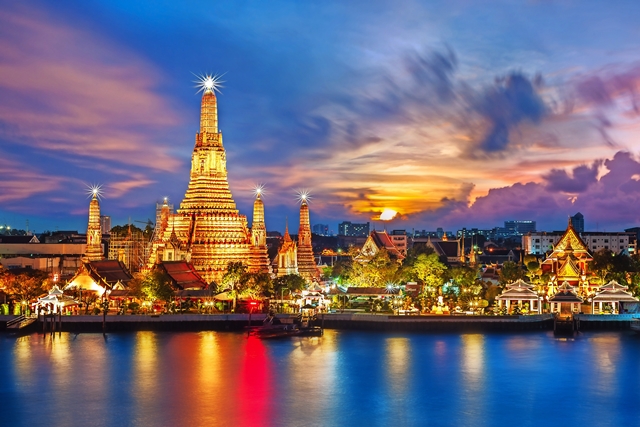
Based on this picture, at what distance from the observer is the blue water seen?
1152 inches

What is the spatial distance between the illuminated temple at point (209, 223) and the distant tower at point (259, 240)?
68 millimetres

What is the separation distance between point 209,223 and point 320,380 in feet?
78.3

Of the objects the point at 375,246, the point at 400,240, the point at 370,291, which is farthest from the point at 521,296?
the point at 400,240

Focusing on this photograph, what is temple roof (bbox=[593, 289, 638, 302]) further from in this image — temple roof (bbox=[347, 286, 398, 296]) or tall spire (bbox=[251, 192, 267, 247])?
tall spire (bbox=[251, 192, 267, 247])

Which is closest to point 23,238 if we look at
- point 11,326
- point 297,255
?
point 297,255

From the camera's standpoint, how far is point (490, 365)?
123ft

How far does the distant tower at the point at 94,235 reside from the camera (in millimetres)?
62156

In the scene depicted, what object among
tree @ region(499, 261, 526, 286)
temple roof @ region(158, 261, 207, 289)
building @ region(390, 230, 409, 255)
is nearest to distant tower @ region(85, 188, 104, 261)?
temple roof @ region(158, 261, 207, 289)

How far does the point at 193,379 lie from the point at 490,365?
497 inches

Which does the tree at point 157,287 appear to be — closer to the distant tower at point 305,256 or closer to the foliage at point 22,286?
the foliage at point 22,286

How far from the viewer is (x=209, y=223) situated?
56.6 m

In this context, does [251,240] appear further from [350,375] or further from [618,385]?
[618,385]

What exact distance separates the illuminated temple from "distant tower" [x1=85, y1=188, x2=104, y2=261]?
18.2ft

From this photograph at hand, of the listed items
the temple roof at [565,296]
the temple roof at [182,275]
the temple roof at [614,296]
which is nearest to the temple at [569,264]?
the temple roof at [565,296]
